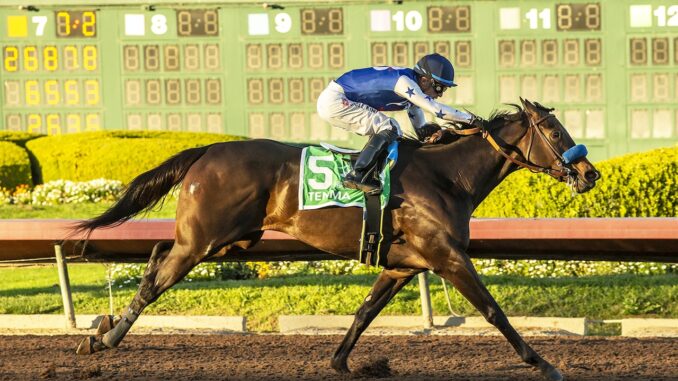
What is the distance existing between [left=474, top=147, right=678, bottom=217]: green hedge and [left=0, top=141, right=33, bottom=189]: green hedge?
7542mm

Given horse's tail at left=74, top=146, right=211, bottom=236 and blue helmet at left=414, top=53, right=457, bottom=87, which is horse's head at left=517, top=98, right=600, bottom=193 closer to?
blue helmet at left=414, top=53, right=457, bottom=87

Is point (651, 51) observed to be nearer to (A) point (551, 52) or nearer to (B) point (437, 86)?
(A) point (551, 52)

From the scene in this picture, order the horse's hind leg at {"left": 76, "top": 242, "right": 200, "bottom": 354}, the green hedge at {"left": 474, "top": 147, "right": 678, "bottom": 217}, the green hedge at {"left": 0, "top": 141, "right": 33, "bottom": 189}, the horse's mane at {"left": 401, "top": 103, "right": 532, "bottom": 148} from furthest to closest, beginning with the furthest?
the green hedge at {"left": 0, "top": 141, "right": 33, "bottom": 189}
the green hedge at {"left": 474, "top": 147, "right": 678, "bottom": 217}
the horse's mane at {"left": 401, "top": 103, "right": 532, "bottom": 148}
the horse's hind leg at {"left": 76, "top": 242, "right": 200, "bottom": 354}

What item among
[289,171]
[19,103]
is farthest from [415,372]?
[19,103]

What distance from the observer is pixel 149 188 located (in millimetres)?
6754

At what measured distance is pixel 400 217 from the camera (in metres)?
6.32

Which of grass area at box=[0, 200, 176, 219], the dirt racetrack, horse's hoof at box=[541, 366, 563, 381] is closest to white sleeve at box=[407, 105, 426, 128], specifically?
the dirt racetrack

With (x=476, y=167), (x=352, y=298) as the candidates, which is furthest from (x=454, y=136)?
(x=352, y=298)

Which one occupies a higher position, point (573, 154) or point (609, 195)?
point (573, 154)

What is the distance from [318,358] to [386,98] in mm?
1493

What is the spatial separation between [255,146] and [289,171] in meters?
0.24

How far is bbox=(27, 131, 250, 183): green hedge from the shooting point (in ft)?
54.1

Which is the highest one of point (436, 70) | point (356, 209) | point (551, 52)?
point (551, 52)

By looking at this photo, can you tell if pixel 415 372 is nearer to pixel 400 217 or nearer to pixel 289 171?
pixel 400 217
